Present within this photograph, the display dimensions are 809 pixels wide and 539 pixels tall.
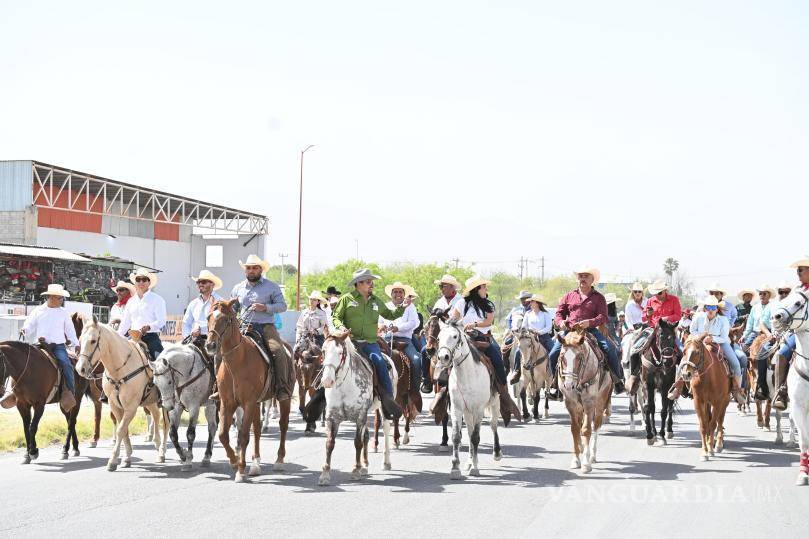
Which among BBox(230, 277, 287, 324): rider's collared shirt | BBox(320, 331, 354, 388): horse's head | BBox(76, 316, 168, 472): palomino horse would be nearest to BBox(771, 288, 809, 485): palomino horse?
BBox(320, 331, 354, 388): horse's head

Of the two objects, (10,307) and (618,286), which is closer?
(10,307)

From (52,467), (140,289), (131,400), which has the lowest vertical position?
(52,467)

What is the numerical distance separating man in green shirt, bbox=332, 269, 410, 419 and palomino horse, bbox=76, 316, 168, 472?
10.7 ft

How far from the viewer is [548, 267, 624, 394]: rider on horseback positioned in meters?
14.3

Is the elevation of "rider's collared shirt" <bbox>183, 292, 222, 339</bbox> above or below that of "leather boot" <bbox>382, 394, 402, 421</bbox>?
above

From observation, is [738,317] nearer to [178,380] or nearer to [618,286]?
[178,380]

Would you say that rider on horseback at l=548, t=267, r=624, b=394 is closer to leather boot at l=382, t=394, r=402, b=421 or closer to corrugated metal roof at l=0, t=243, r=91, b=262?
leather boot at l=382, t=394, r=402, b=421

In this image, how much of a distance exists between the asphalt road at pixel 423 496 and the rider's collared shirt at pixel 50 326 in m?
1.95

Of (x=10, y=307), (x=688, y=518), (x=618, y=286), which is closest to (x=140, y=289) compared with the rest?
(x=688, y=518)

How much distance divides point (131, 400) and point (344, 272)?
76.6 meters

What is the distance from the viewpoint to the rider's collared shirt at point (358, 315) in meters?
13.4

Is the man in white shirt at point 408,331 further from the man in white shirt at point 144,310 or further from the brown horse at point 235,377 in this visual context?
the brown horse at point 235,377

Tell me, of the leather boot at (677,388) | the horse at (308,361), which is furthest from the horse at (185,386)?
the leather boot at (677,388)

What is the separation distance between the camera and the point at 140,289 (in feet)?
50.9
